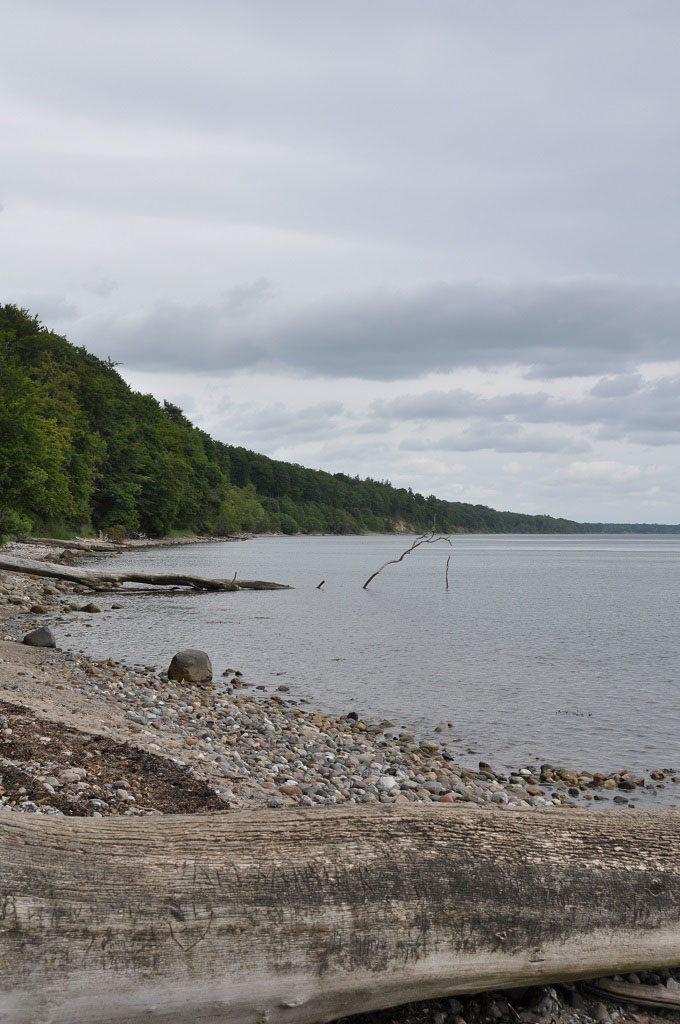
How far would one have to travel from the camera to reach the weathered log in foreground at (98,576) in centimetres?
2995

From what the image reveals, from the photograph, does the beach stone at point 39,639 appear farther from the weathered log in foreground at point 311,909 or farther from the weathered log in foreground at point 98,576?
the weathered log in foreground at point 311,909

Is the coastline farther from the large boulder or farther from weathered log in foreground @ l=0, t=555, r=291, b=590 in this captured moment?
weathered log in foreground @ l=0, t=555, r=291, b=590

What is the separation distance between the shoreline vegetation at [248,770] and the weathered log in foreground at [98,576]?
1353 cm

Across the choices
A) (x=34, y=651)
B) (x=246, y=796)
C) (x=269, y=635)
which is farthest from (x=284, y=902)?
(x=269, y=635)

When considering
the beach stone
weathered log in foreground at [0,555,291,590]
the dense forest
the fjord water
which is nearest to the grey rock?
the fjord water

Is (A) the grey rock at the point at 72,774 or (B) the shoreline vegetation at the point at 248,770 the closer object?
(B) the shoreline vegetation at the point at 248,770

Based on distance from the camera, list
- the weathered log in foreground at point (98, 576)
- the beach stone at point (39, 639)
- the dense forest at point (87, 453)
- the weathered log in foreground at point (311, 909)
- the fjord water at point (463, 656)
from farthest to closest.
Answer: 1. the dense forest at point (87, 453)
2. the weathered log in foreground at point (98, 576)
3. the beach stone at point (39, 639)
4. the fjord water at point (463, 656)
5. the weathered log in foreground at point (311, 909)

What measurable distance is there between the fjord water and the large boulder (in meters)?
1.75

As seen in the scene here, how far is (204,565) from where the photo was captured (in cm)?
6109

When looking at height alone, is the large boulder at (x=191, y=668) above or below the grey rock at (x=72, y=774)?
below

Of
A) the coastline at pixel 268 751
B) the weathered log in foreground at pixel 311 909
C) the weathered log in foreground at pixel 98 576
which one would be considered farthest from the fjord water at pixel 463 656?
the weathered log in foreground at pixel 311 909

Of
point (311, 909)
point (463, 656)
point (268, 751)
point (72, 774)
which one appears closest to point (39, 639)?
point (268, 751)

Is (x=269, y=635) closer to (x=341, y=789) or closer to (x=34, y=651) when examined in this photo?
(x=34, y=651)

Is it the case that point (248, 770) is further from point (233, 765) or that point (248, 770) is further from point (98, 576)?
point (98, 576)
